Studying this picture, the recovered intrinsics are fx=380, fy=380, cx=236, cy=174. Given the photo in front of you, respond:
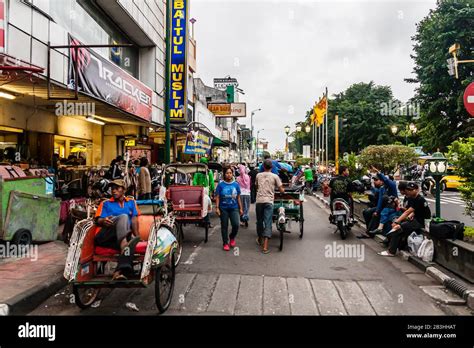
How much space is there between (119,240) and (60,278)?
1.68 meters

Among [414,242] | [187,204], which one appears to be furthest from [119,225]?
[414,242]

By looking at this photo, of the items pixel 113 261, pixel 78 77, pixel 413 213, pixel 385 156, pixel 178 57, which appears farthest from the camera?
pixel 385 156

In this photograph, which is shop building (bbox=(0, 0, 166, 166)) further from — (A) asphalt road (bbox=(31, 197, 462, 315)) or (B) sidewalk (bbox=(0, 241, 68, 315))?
(A) asphalt road (bbox=(31, 197, 462, 315))

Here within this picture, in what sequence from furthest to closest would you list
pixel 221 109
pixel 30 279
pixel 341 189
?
pixel 221 109 → pixel 341 189 → pixel 30 279

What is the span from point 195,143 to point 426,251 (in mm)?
10307

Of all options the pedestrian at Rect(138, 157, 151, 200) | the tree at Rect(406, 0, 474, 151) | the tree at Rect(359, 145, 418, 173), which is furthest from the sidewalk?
the tree at Rect(406, 0, 474, 151)

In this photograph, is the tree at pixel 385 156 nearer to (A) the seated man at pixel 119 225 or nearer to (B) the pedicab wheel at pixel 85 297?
(A) the seated man at pixel 119 225

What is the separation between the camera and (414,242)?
756cm

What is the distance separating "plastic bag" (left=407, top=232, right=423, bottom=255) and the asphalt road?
300 mm

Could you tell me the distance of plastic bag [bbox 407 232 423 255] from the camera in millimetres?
7492

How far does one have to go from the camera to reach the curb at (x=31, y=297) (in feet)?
15.3

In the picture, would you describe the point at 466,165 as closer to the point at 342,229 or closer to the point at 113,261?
the point at 342,229

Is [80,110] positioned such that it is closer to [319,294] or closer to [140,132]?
[140,132]
